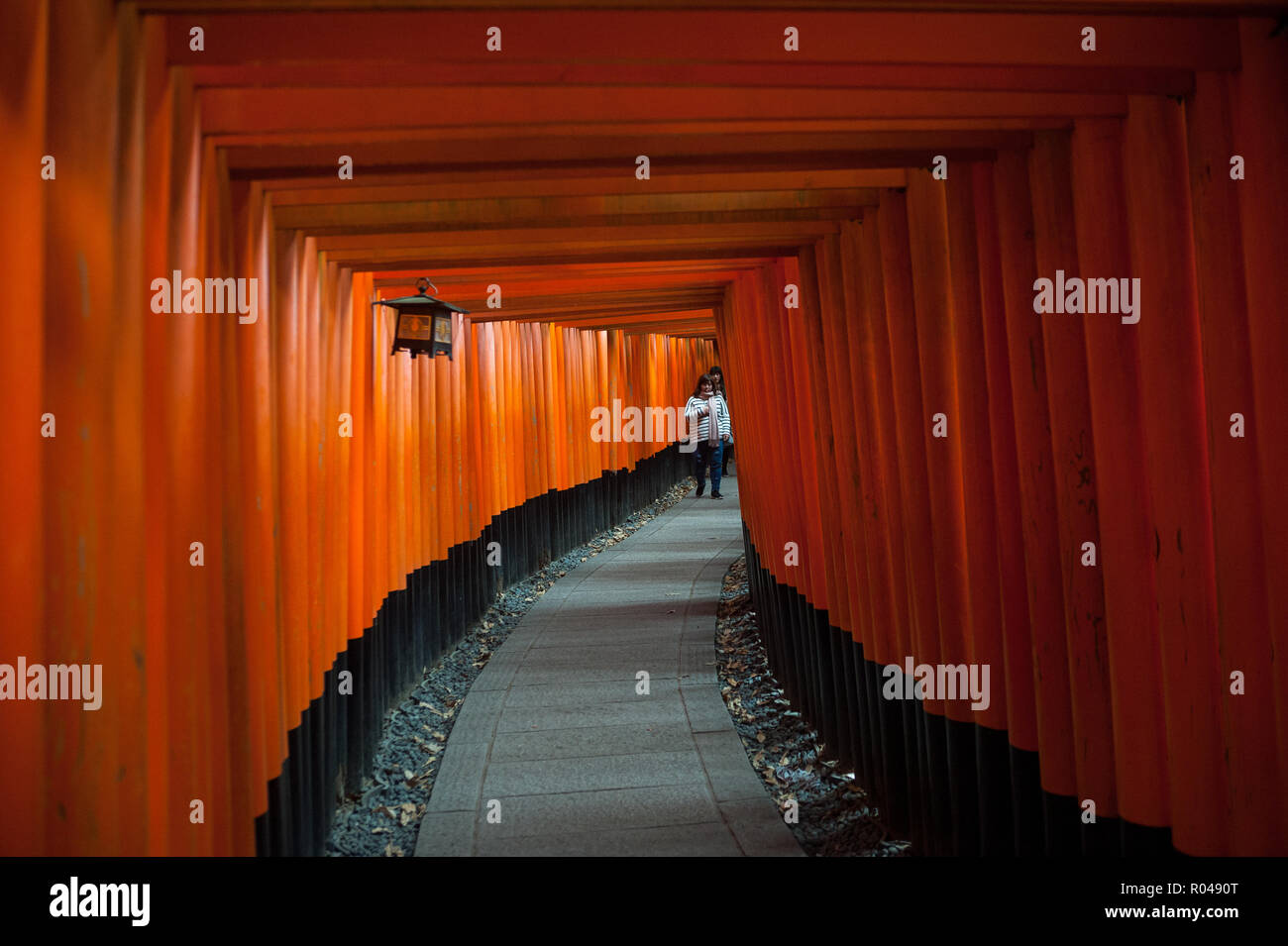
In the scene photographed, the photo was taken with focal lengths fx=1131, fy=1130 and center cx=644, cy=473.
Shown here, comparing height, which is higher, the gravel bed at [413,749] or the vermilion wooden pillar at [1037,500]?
the vermilion wooden pillar at [1037,500]

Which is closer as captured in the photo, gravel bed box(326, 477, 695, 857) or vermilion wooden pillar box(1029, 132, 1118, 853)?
vermilion wooden pillar box(1029, 132, 1118, 853)

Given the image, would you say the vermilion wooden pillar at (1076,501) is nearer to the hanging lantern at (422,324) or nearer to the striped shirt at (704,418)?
the hanging lantern at (422,324)

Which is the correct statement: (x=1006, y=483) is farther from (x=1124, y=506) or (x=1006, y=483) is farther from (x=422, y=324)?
(x=422, y=324)

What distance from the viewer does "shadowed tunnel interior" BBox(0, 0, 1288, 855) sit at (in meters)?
2.14

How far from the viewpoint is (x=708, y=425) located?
18.9 metres

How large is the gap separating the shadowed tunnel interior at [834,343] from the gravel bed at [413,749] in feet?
1.07

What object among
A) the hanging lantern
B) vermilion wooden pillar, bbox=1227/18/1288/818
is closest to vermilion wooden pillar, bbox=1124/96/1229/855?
vermilion wooden pillar, bbox=1227/18/1288/818

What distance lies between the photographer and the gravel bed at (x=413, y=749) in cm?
539

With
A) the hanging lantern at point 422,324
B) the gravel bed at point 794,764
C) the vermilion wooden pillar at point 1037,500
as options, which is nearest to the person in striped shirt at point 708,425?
the gravel bed at point 794,764

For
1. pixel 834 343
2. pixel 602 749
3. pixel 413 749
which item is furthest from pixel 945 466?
pixel 413 749

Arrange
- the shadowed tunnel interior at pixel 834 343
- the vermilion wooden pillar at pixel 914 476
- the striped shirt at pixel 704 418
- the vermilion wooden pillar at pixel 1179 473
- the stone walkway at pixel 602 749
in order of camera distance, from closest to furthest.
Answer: the shadowed tunnel interior at pixel 834 343
the vermilion wooden pillar at pixel 1179 473
the vermilion wooden pillar at pixel 914 476
the stone walkway at pixel 602 749
the striped shirt at pixel 704 418

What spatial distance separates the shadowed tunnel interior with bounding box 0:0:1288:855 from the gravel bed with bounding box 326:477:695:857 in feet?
1.07

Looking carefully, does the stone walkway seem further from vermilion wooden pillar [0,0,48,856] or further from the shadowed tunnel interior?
vermilion wooden pillar [0,0,48,856]
